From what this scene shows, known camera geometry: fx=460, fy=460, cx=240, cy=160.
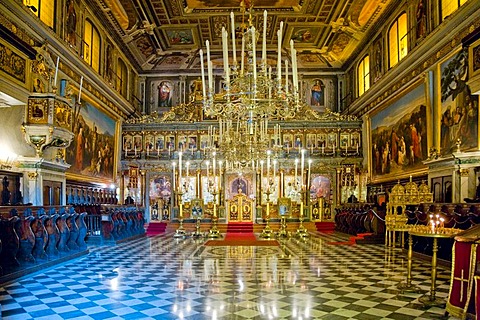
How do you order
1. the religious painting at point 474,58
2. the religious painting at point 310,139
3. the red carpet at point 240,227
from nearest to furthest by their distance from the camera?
the religious painting at point 474,58 < the red carpet at point 240,227 < the religious painting at point 310,139

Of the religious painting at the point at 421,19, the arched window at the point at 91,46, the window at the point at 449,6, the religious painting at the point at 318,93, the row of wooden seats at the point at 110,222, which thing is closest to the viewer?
the window at the point at 449,6

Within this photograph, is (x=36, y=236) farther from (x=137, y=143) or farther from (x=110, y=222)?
(x=137, y=143)

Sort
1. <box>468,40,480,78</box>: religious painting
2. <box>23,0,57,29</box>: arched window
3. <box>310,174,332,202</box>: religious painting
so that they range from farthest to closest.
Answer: <box>310,174,332,202</box>: religious painting, <box>23,0,57,29</box>: arched window, <box>468,40,480,78</box>: religious painting

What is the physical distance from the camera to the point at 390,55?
2058 centimetres

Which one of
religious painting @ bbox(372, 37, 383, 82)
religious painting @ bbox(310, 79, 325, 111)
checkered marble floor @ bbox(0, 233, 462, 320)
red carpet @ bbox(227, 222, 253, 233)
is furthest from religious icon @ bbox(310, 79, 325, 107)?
checkered marble floor @ bbox(0, 233, 462, 320)

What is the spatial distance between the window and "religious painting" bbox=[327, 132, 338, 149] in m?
11.3

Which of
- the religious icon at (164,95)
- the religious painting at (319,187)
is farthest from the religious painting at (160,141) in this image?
the religious painting at (319,187)

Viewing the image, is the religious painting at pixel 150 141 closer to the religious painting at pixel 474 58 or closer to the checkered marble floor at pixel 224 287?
the checkered marble floor at pixel 224 287

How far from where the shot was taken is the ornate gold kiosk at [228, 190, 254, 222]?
944 inches

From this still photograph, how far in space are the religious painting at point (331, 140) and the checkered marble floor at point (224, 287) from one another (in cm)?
1422

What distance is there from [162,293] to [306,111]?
2054 cm

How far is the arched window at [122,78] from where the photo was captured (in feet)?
79.8

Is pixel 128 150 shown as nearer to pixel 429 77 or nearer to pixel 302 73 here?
pixel 302 73

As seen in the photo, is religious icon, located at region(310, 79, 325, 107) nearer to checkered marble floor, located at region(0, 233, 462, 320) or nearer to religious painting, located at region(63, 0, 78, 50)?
religious painting, located at region(63, 0, 78, 50)
